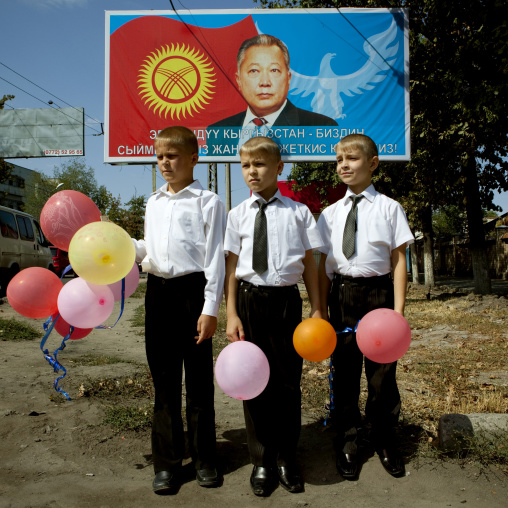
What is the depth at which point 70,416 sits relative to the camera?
348 cm

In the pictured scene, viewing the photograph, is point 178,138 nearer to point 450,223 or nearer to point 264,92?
point 264,92

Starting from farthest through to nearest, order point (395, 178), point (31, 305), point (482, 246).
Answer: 1. point (395, 178)
2. point (482, 246)
3. point (31, 305)

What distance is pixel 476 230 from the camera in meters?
11.9

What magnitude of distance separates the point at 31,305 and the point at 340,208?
1896mm

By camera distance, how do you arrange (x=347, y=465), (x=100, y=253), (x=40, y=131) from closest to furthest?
(x=100, y=253) → (x=347, y=465) → (x=40, y=131)

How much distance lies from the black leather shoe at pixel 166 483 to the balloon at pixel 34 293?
3.56 ft

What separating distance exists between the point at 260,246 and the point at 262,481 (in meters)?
1.27

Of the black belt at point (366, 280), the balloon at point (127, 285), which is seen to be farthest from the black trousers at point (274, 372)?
the balloon at point (127, 285)

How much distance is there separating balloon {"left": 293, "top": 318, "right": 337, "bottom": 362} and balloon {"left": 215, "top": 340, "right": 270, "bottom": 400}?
209 millimetres

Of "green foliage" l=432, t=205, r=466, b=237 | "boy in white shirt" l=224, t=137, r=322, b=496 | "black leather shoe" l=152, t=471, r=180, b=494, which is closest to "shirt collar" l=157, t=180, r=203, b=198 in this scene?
"boy in white shirt" l=224, t=137, r=322, b=496

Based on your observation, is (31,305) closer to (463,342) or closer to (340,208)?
(340,208)

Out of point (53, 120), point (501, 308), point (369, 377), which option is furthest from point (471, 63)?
point (53, 120)

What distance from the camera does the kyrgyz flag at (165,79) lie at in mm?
7879

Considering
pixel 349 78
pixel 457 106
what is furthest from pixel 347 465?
pixel 457 106
